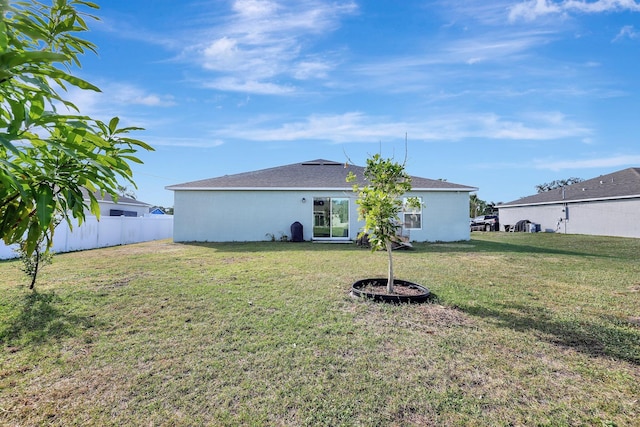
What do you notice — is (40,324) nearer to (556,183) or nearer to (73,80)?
(73,80)

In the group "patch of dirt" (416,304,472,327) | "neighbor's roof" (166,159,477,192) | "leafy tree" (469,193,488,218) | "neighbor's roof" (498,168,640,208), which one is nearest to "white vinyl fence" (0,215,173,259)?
"neighbor's roof" (166,159,477,192)

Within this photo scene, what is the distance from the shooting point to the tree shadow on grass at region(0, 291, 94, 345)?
3.63 m

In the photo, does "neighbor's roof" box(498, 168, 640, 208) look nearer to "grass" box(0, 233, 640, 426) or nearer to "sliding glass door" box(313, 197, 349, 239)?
"sliding glass door" box(313, 197, 349, 239)

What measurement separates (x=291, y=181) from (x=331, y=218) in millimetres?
2759

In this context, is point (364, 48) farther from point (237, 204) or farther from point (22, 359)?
point (22, 359)

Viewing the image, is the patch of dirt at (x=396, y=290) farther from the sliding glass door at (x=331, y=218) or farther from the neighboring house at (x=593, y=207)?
the neighboring house at (x=593, y=207)

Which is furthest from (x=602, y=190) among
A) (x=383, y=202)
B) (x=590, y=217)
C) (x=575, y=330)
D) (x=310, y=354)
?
(x=310, y=354)

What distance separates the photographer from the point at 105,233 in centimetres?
1345

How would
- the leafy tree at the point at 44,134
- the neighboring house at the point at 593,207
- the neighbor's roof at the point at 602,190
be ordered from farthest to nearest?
the neighbor's roof at the point at 602,190 < the neighboring house at the point at 593,207 < the leafy tree at the point at 44,134

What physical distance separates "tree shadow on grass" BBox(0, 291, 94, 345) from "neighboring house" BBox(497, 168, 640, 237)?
25941 millimetres

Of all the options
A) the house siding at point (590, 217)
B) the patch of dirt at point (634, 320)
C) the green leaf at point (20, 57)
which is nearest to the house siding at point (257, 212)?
the patch of dirt at point (634, 320)

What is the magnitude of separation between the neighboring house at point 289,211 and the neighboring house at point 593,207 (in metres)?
11.7

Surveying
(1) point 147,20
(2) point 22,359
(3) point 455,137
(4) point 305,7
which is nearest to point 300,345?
(2) point 22,359

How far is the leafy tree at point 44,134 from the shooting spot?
2.91 ft
